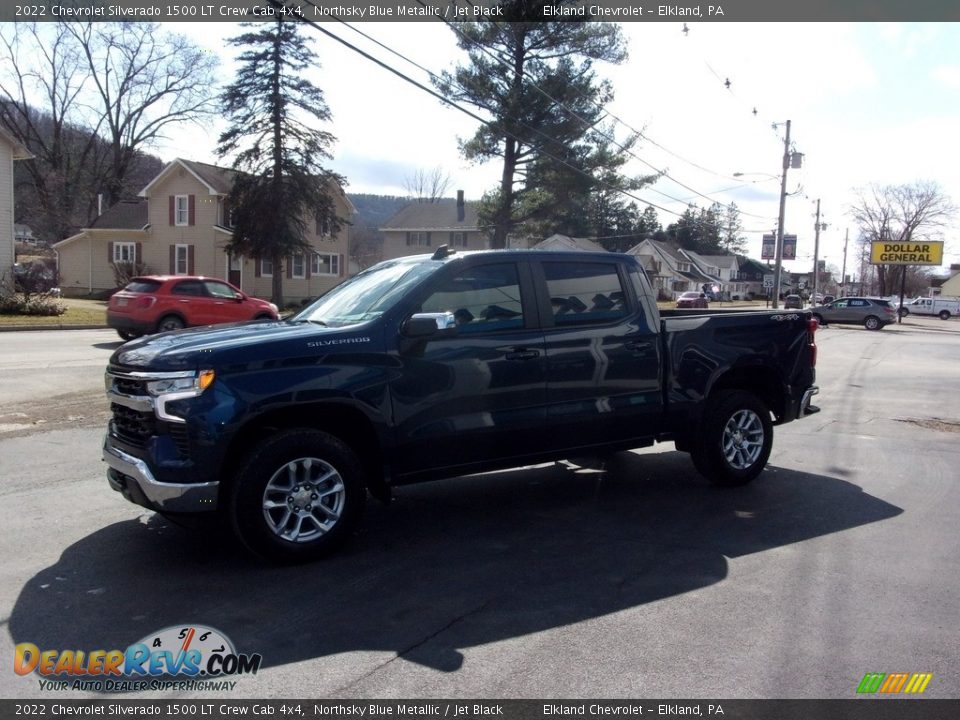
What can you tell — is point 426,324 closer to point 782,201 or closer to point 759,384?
point 759,384

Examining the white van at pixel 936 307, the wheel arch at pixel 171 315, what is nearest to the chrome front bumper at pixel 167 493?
the wheel arch at pixel 171 315

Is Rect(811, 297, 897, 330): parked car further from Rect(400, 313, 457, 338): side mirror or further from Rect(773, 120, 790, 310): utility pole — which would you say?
Rect(400, 313, 457, 338): side mirror

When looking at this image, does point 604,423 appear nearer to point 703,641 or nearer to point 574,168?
point 703,641

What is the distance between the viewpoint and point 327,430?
5367 mm

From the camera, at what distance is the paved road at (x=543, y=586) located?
3844 mm

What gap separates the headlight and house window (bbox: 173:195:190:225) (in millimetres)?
42481

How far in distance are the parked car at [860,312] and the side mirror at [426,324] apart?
40289 mm

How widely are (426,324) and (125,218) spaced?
47.9m

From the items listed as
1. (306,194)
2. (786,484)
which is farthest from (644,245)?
(786,484)

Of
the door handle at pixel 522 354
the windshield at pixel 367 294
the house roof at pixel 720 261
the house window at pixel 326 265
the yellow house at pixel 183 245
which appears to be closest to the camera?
the windshield at pixel 367 294

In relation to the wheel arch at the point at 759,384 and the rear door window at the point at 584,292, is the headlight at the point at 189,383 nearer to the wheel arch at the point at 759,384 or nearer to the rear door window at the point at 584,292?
the rear door window at the point at 584,292

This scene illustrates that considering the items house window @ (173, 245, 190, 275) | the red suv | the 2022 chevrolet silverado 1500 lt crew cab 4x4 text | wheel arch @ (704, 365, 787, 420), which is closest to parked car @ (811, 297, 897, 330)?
the red suv

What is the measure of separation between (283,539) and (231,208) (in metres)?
35.1

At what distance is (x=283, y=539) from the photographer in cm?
501
